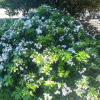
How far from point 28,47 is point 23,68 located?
1.76 ft

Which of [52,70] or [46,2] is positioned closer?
[52,70]

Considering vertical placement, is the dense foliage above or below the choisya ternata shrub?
above

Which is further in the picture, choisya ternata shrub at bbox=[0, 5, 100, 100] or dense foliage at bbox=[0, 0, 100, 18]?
dense foliage at bbox=[0, 0, 100, 18]

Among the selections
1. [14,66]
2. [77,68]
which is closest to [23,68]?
[14,66]

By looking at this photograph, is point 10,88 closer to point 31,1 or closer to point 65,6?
point 31,1

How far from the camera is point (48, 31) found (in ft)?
10.2

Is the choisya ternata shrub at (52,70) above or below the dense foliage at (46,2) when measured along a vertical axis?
below

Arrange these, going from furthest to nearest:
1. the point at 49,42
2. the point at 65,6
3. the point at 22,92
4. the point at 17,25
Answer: the point at 65,6
the point at 17,25
the point at 49,42
the point at 22,92

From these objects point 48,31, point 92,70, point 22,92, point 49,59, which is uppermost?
point 48,31

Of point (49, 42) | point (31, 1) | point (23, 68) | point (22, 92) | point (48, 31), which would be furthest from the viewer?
point (31, 1)

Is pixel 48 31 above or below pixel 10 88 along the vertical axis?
above

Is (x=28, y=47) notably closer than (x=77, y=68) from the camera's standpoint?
No

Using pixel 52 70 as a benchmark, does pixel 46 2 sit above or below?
above

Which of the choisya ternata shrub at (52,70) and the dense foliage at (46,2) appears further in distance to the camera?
the dense foliage at (46,2)
